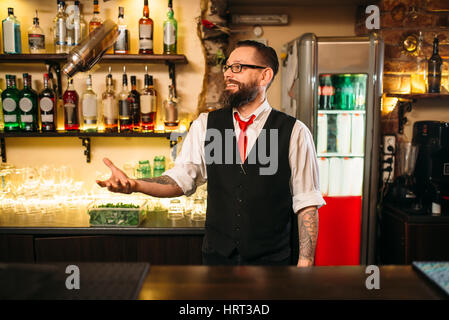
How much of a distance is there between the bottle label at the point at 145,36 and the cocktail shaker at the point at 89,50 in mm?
1438

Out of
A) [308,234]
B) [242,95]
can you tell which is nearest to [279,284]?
[308,234]

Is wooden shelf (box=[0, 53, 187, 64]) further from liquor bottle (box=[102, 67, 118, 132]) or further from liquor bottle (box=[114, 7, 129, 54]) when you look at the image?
→ liquor bottle (box=[102, 67, 118, 132])

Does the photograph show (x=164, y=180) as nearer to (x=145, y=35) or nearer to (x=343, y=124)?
(x=145, y=35)

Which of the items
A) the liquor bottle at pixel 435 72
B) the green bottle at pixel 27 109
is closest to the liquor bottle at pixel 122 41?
the green bottle at pixel 27 109

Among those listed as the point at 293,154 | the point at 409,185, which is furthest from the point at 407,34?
the point at 293,154

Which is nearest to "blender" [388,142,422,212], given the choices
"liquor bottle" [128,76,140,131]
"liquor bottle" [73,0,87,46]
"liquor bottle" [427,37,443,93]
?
"liquor bottle" [427,37,443,93]

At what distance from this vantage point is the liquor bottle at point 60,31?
97.7 inches

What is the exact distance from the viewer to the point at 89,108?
254 cm

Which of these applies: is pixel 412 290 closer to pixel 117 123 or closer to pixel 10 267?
pixel 10 267

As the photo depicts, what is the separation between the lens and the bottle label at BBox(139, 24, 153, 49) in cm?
249

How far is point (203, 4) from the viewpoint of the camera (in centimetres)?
268

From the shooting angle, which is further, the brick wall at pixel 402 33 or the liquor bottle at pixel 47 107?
the brick wall at pixel 402 33

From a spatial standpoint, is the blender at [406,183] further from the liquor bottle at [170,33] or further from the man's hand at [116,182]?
the man's hand at [116,182]

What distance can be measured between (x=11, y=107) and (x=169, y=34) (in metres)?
1.18
